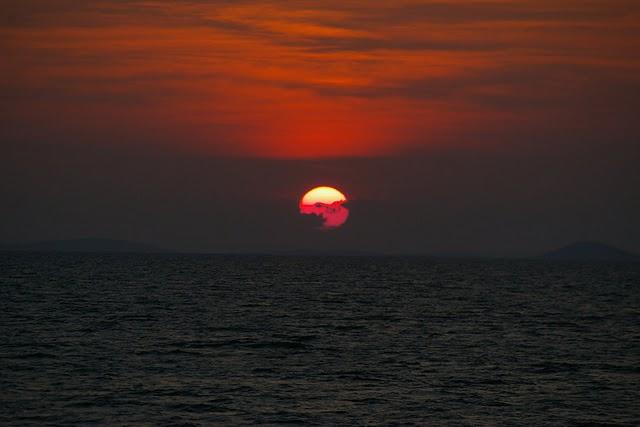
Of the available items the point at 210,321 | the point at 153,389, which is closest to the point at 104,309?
the point at 210,321

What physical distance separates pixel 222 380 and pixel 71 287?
78529 mm

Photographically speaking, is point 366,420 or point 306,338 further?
point 306,338

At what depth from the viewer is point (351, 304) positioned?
89.3 meters

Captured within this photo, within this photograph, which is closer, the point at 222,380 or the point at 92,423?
the point at 92,423

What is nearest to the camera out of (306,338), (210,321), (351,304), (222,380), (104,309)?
(222,380)

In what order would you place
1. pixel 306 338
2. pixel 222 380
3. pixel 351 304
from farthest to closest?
1. pixel 351 304
2. pixel 306 338
3. pixel 222 380

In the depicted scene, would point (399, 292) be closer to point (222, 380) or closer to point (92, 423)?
point (222, 380)

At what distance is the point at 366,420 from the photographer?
31.1m

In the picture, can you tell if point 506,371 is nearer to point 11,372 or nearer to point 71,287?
point 11,372

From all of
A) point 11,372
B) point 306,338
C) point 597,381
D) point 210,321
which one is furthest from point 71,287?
point 597,381

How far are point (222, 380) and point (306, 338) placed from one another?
17.8 meters

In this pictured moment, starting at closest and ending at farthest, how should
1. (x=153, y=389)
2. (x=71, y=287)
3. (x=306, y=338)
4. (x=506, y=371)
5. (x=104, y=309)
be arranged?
(x=153, y=389), (x=506, y=371), (x=306, y=338), (x=104, y=309), (x=71, y=287)

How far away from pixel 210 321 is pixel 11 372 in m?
27.9

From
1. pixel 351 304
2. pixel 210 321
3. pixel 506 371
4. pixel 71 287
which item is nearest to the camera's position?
pixel 506 371
